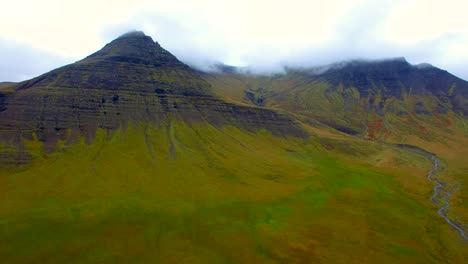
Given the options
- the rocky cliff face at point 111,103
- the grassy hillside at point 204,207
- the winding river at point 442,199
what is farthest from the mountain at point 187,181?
the winding river at point 442,199

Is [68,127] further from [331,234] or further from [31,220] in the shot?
[331,234]

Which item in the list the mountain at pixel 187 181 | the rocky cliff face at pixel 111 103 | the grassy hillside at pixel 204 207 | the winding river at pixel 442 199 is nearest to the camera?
the grassy hillside at pixel 204 207

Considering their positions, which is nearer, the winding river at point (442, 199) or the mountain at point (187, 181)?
the mountain at point (187, 181)

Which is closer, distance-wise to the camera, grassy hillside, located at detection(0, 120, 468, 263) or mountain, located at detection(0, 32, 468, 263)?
grassy hillside, located at detection(0, 120, 468, 263)

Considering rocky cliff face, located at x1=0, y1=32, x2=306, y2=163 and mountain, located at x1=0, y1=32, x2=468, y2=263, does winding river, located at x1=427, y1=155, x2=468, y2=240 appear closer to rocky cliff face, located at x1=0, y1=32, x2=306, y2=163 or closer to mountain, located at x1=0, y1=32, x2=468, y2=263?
mountain, located at x1=0, y1=32, x2=468, y2=263

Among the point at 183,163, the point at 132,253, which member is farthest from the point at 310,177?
the point at 132,253

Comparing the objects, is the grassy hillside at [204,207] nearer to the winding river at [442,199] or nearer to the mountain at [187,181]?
the mountain at [187,181]

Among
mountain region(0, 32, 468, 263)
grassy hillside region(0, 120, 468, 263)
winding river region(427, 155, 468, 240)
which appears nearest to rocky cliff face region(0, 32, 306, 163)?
mountain region(0, 32, 468, 263)
